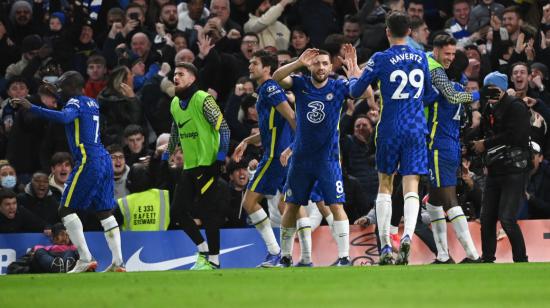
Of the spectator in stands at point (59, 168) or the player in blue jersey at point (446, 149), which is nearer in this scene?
the player in blue jersey at point (446, 149)

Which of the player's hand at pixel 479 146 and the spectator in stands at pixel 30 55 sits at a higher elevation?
the spectator in stands at pixel 30 55

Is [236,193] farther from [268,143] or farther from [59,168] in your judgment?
[268,143]

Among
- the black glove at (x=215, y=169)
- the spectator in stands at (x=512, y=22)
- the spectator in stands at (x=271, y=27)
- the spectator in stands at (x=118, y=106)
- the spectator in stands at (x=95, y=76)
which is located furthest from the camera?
the spectator in stands at (x=271, y=27)

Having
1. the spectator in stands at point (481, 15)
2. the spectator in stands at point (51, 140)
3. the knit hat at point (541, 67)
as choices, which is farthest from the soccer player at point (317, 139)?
the spectator in stands at point (481, 15)

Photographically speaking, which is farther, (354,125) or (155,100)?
(155,100)

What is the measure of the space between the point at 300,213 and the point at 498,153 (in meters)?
2.56

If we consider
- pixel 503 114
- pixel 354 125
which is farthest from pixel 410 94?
pixel 354 125

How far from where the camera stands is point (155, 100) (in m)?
21.0

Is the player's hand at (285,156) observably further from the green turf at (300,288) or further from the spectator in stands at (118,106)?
the spectator in stands at (118,106)

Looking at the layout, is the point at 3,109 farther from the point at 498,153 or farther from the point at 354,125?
the point at 498,153

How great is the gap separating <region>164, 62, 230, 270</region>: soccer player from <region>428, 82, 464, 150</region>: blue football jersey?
2655 mm

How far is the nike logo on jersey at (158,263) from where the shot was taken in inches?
676

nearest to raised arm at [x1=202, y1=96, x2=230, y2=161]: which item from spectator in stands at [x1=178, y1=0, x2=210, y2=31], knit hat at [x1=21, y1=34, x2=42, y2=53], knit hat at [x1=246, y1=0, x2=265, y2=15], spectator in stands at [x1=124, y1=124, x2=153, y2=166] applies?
spectator in stands at [x1=124, y1=124, x2=153, y2=166]

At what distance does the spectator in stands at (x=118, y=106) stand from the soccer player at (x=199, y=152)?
4.22 meters
